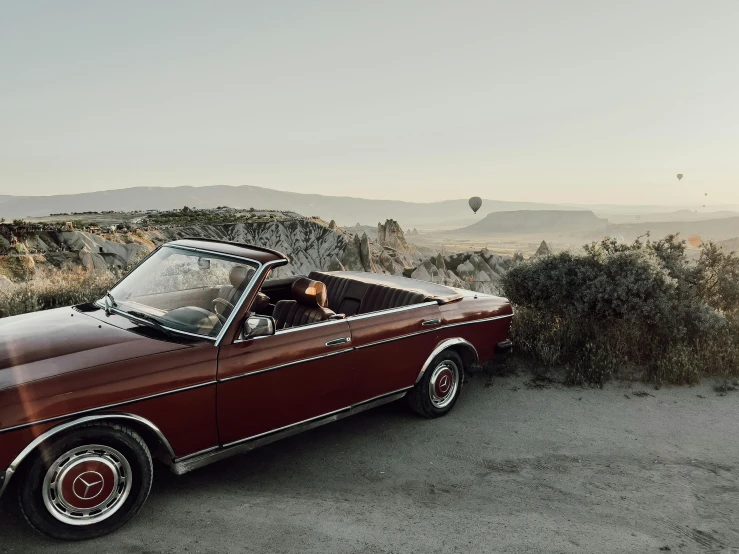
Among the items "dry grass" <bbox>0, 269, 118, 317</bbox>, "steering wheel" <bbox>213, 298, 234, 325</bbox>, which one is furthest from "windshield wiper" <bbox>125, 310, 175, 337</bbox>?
"dry grass" <bbox>0, 269, 118, 317</bbox>

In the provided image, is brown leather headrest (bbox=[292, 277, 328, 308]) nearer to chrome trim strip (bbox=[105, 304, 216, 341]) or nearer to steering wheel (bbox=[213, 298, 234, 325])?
steering wheel (bbox=[213, 298, 234, 325])

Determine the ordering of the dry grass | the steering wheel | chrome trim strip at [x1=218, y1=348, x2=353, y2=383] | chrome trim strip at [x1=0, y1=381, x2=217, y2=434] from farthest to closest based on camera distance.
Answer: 1. the dry grass
2. the steering wheel
3. chrome trim strip at [x1=218, y1=348, x2=353, y2=383]
4. chrome trim strip at [x1=0, y1=381, x2=217, y2=434]

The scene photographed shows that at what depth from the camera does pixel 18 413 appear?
333 centimetres

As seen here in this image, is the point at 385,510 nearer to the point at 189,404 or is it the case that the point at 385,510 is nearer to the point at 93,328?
the point at 189,404

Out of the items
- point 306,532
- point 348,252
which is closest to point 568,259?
point 306,532

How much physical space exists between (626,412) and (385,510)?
348 cm

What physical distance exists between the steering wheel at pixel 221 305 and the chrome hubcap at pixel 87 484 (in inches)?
43.7

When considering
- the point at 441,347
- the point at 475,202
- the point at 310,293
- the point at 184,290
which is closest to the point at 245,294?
the point at 184,290

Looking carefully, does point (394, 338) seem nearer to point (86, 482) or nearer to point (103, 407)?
point (103, 407)

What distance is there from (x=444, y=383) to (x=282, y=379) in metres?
2.09

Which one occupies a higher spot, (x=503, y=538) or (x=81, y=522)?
(x=81, y=522)

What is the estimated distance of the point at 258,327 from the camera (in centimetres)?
415

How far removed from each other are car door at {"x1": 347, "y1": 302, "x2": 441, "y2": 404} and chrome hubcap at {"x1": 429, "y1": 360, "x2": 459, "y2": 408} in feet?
1.03

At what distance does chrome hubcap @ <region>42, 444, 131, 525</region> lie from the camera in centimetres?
352
